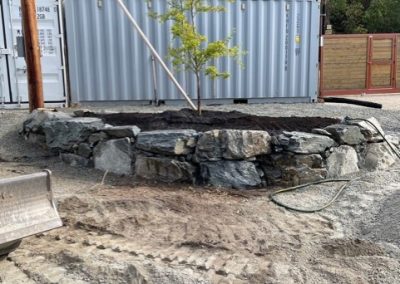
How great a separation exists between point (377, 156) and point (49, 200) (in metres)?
4.28

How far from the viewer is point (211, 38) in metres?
10.7

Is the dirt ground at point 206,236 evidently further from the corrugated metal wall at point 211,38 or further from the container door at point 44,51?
the corrugated metal wall at point 211,38

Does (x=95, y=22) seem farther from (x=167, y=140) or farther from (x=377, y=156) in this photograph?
(x=377, y=156)

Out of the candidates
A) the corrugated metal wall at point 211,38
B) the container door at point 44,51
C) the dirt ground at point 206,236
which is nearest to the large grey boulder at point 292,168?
the dirt ground at point 206,236

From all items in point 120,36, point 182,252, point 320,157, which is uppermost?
point 120,36

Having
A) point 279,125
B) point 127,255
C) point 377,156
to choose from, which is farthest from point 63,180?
point 377,156

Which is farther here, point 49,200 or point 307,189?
point 307,189

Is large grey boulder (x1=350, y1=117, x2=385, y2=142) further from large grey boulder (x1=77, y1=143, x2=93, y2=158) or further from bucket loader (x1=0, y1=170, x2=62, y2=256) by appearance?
bucket loader (x1=0, y1=170, x2=62, y2=256)

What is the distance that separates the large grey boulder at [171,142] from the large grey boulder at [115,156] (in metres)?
0.27

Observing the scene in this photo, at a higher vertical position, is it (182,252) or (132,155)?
(132,155)

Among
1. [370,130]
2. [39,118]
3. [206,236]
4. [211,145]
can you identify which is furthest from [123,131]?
[370,130]

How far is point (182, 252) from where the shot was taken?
4.32 m

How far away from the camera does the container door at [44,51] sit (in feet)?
32.6

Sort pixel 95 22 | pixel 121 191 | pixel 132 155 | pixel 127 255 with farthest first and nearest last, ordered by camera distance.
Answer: pixel 95 22 < pixel 132 155 < pixel 121 191 < pixel 127 255
